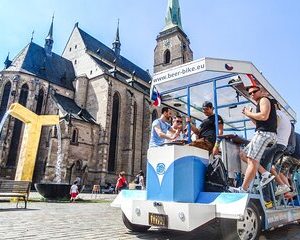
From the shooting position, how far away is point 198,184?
3793 millimetres

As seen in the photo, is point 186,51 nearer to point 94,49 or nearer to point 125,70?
point 125,70

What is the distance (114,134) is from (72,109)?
570 centimetres

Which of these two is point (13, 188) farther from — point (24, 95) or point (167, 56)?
point (167, 56)

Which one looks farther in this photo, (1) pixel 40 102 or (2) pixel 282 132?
(1) pixel 40 102

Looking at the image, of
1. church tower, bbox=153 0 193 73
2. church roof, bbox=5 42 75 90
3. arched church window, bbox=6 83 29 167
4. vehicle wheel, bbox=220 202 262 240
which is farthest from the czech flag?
church tower, bbox=153 0 193 73

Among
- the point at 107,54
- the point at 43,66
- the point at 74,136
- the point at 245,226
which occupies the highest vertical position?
the point at 107,54

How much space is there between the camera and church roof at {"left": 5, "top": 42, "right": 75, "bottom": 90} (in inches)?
1147

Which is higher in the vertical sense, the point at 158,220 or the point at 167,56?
the point at 167,56

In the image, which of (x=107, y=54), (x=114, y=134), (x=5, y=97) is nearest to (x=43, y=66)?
(x=5, y=97)

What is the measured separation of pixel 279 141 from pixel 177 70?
212cm

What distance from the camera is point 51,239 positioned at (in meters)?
3.50

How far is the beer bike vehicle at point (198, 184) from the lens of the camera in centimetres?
336

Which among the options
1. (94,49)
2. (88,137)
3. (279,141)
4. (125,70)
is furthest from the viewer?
(125,70)

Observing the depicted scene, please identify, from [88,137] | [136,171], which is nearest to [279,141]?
[88,137]
